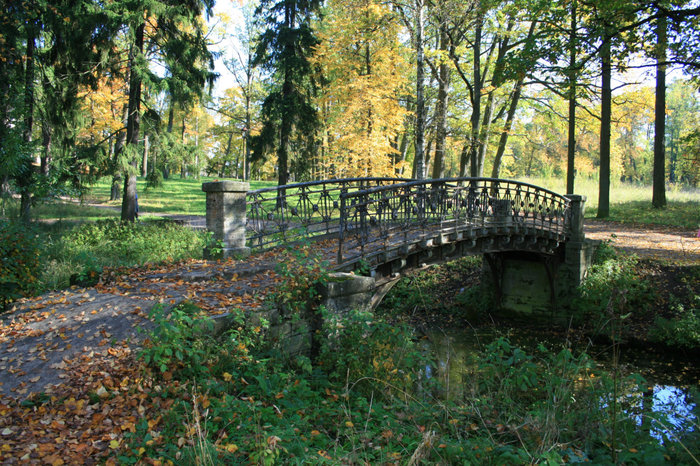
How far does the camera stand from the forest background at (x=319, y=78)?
1220cm

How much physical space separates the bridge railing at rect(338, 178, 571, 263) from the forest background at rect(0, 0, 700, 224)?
4.51 metres

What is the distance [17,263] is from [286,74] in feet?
45.8

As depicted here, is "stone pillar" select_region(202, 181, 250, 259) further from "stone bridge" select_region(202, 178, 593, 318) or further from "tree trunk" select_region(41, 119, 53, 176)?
"tree trunk" select_region(41, 119, 53, 176)

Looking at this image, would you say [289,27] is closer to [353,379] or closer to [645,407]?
[353,379]

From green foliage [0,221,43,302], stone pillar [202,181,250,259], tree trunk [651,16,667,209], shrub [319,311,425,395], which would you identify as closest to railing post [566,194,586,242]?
tree trunk [651,16,667,209]

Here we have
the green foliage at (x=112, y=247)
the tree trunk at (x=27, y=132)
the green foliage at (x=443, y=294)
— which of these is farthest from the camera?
the green foliage at (x=443, y=294)

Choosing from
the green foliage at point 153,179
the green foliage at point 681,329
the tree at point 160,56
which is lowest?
the green foliage at point 681,329

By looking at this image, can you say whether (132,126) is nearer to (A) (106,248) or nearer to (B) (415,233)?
(A) (106,248)

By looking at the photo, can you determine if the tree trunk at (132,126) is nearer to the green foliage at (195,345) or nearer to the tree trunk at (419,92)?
the tree trunk at (419,92)

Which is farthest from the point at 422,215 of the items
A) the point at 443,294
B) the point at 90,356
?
the point at 443,294

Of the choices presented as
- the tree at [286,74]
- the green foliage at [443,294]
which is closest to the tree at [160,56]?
the tree at [286,74]

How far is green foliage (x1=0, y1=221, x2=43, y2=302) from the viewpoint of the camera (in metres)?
6.41

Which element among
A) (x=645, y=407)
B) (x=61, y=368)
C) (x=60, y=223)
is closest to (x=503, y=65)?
(x=645, y=407)

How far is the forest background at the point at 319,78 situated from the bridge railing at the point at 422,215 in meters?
4.51
